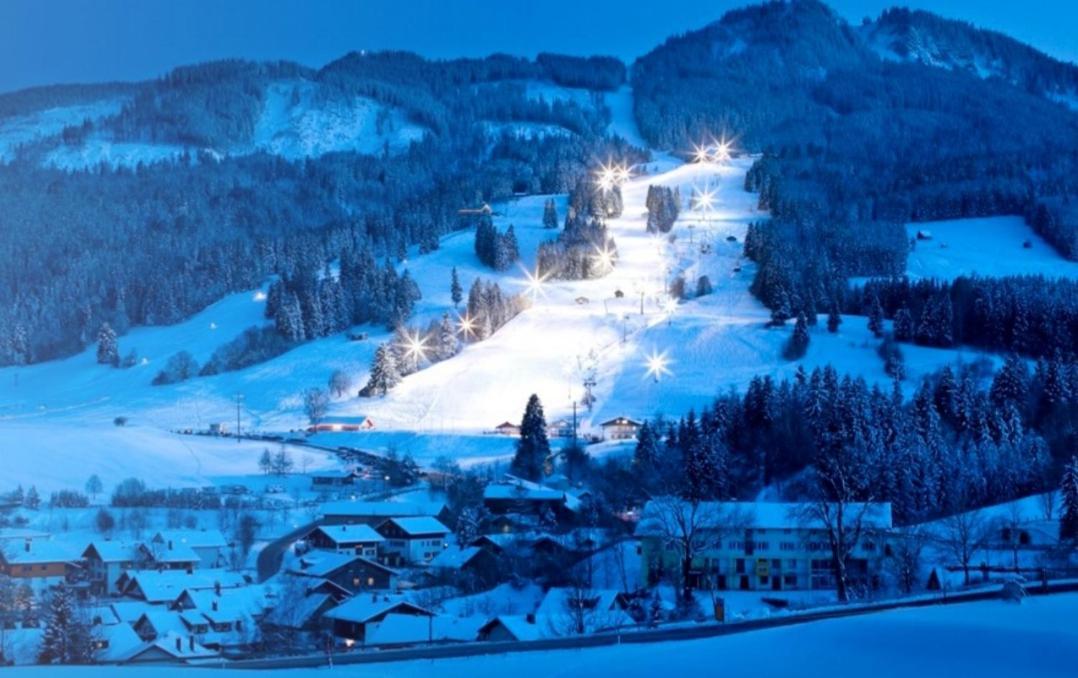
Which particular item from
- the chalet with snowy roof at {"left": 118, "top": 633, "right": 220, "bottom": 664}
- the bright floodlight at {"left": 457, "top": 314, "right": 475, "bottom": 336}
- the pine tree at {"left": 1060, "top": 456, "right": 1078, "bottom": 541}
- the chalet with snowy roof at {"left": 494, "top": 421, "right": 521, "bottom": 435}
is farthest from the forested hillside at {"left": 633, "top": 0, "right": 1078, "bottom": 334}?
the chalet with snowy roof at {"left": 118, "top": 633, "right": 220, "bottom": 664}

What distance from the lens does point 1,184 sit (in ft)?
374

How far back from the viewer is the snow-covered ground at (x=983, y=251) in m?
68.7

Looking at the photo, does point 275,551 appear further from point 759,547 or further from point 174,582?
point 759,547

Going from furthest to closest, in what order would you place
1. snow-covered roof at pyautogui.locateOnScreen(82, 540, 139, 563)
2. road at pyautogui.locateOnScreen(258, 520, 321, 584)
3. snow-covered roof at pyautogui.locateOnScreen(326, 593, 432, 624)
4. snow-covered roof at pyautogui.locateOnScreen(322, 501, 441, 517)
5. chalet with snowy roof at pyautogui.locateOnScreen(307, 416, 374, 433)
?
chalet with snowy roof at pyautogui.locateOnScreen(307, 416, 374, 433)
snow-covered roof at pyautogui.locateOnScreen(322, 501, 441, 517)
road at pyautogui.locateOnScreen(258, 520, 321, 584)
snow-covered roof at pyautogui.locateOnScreen(82, 540, 139, 563)
snow-covered roof at pyautogui.locateOnScreen(326, 593, 432, 624)

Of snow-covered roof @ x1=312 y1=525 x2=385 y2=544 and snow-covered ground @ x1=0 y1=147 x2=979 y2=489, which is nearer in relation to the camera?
snow-covered roof @ x1=312 y1=525 x2=385 y2=544

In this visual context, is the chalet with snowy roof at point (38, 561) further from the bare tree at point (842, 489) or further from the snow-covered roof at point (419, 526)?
the bare tree at point (842, 489)

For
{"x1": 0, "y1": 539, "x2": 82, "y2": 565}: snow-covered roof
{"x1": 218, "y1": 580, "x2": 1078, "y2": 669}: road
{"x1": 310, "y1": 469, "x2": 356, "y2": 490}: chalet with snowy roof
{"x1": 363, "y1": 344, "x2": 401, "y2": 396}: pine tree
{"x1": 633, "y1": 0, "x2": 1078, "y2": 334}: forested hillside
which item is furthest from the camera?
{"x1": 633, "y1": 0, "x2": 1078, "y2": 334}: forested hillside

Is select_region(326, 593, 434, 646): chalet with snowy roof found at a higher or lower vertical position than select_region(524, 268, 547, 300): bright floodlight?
lower

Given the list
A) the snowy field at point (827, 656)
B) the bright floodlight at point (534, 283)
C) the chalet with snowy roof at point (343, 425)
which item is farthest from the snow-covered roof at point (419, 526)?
the bright floodlight at point (534, 283)

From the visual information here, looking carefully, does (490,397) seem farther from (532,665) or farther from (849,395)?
(532,665)

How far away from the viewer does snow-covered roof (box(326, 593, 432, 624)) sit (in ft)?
73.7

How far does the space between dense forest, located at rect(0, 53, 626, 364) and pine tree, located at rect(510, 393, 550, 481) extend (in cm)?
2366

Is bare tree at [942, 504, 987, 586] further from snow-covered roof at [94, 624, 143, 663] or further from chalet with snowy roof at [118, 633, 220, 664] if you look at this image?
snow-covered roof at [94, 624, 143, 663]

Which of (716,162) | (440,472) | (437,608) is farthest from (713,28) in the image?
(437,608)
